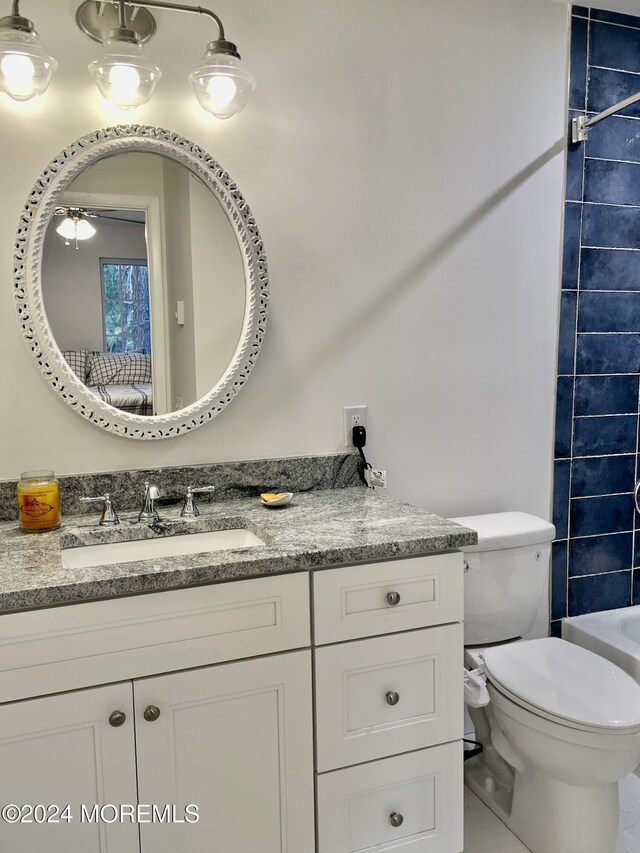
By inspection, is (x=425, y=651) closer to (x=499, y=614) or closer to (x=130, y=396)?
(x=499, y=614)

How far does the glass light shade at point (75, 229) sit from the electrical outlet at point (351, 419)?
840 mm

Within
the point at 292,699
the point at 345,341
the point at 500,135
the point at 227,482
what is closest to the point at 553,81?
the point at 500,135

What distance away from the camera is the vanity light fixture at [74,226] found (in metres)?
1.72

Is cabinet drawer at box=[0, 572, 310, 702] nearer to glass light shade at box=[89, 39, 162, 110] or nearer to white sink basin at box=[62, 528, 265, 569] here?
white sink basin at box=[62, 528, 265, 569]

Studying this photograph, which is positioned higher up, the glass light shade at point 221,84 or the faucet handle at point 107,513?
the glass light shade at point 221,84

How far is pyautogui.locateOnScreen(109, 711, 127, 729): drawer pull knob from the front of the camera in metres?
1.33

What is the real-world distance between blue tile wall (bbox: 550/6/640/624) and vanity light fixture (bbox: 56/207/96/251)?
149 centimetres

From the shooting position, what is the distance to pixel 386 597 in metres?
1.52

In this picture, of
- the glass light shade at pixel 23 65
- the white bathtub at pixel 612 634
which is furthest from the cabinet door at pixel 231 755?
the glass light shade at pixel 23 65

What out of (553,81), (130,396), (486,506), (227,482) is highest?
(553,81)

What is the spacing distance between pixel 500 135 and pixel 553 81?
0.27 m

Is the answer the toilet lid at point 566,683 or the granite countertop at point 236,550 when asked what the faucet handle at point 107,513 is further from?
the toilet lid at point 566,683

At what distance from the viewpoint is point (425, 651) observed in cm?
157

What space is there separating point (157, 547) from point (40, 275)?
72cm
